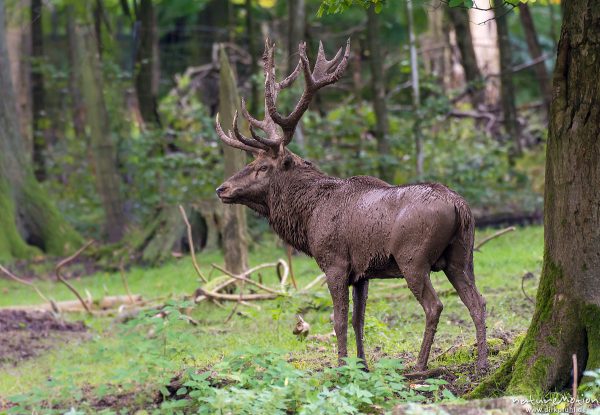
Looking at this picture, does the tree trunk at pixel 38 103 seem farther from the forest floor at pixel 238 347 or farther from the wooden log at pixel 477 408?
the wooden log at pixel 477 408

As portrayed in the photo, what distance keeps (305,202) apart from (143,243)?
10.6 metres

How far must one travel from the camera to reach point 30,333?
1238 cm

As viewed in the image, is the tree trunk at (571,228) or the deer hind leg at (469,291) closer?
the tree trunk at (571,228)

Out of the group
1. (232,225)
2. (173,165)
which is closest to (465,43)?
(173,165)

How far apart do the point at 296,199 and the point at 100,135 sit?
1167 cm

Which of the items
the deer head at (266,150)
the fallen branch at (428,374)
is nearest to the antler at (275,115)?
the deer head at (266,150)

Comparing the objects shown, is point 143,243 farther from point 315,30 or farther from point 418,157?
point 315,30

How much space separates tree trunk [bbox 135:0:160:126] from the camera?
21016mm

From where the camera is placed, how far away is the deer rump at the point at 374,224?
24.6 feet

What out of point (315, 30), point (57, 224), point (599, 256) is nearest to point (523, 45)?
point (315, 30)

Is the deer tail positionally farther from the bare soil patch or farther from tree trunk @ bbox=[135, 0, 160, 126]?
tree trunk @ bbox=[135, 0, 160, 126]

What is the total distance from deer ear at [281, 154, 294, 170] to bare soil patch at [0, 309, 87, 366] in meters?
4.61

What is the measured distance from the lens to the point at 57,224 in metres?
19.6

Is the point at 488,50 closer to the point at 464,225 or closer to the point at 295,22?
the point at 295,22
